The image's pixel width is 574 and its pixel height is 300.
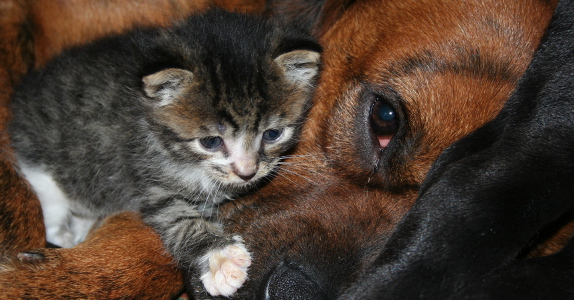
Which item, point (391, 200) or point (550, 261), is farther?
point (391, 200)

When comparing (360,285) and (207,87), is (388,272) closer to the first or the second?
(360,285)

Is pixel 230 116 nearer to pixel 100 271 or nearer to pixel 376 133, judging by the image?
pixel 376 133

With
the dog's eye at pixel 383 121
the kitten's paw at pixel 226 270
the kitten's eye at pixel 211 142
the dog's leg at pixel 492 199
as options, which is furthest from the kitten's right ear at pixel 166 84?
the dog's leg at pixel 492 199

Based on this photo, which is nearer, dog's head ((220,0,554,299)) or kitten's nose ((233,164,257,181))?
dog's head ((220,0,554,299))

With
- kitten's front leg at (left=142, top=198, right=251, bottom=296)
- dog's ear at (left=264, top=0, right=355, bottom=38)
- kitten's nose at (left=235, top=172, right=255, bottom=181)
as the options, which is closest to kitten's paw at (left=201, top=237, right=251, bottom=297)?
kitten's front leg at (left=142, top=198, right=251, bottom=296)

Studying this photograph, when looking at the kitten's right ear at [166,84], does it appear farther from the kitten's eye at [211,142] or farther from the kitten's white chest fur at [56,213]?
the kitten's white chest fur at [56,213]

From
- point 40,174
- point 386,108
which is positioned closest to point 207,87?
point 386,108

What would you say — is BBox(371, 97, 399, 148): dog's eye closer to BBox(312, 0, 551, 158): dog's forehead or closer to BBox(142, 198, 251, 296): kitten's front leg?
BBox(312, 0, 551, 158): dog's forehead

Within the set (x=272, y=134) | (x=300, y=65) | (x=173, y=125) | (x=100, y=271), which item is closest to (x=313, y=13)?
(x=300, y=65)
